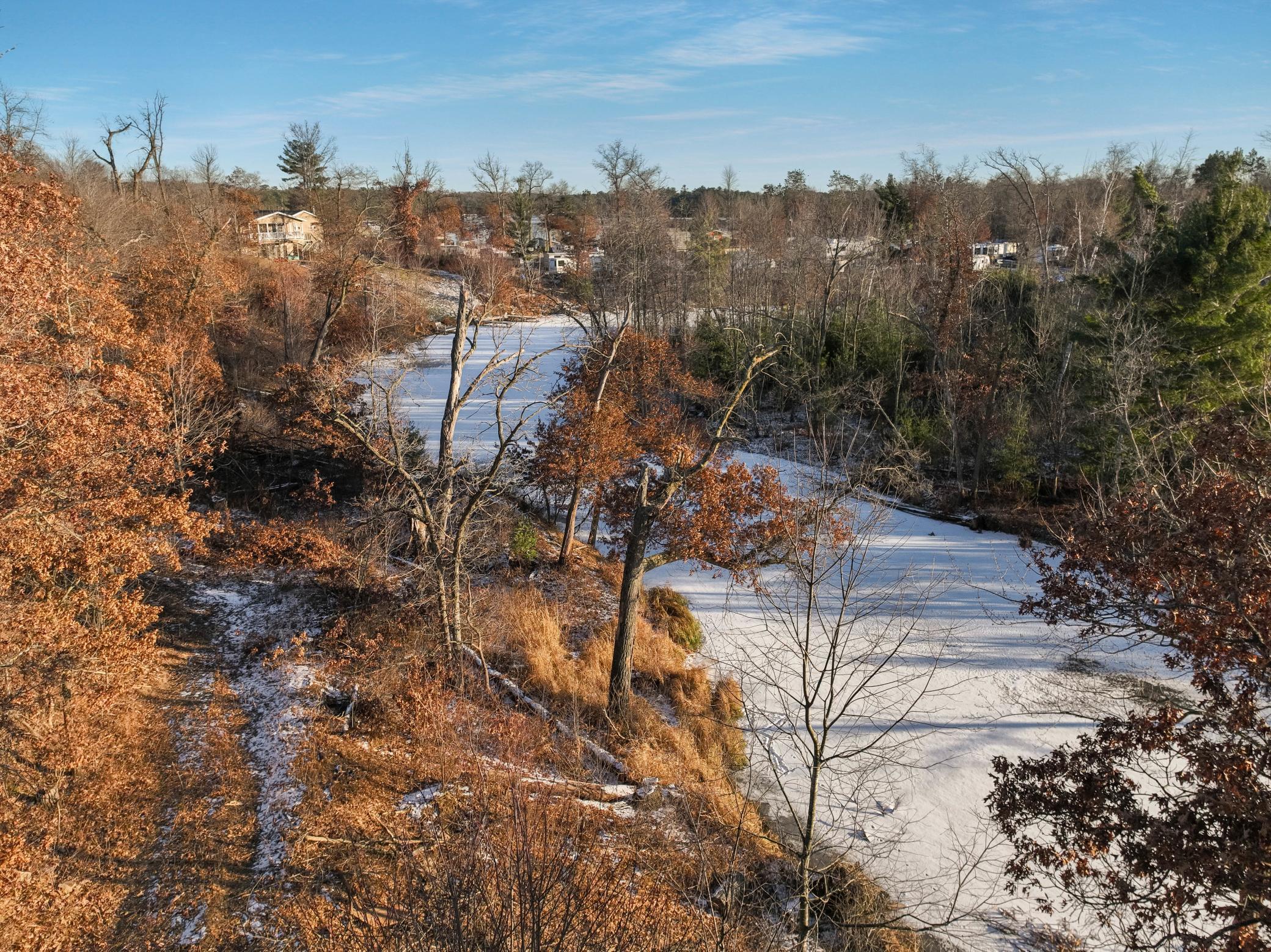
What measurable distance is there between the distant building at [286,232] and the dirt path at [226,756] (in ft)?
109

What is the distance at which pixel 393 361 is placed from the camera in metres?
32.6

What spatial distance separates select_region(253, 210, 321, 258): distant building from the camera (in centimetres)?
4359

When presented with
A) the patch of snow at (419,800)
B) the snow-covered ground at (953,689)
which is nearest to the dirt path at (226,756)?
the patch of snow at (419,800)

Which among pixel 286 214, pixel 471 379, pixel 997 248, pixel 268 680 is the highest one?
pixel 286 214

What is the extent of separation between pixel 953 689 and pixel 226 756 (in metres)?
11.4

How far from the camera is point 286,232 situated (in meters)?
49.9

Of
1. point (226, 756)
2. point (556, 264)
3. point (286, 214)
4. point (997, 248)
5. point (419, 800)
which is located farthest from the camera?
point (997, 248)

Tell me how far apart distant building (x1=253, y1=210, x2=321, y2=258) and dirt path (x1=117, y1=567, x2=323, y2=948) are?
109 ft

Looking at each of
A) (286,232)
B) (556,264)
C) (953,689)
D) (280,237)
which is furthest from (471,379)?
(556,264)

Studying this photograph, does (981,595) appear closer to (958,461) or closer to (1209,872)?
(958,461)

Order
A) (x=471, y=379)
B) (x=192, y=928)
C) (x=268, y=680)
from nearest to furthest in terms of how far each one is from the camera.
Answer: (x=192, y=928), (x=268, y=680), (x=471, y=379)

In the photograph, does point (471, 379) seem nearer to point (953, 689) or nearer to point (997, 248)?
point (953, 689)

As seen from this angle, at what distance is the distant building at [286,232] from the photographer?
43594mm

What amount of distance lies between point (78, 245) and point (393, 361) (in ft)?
44.3
